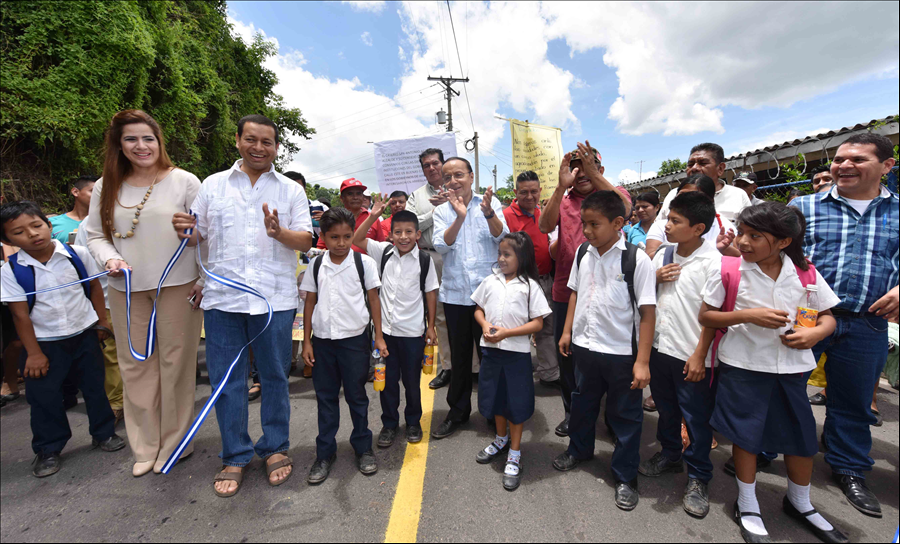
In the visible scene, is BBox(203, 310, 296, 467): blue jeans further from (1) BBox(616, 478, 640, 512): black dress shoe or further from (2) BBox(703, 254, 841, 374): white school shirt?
(2) BBox(703, 254, 841, 374): white school shirt

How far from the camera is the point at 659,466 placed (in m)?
2.49

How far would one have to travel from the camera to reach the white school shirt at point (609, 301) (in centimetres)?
228

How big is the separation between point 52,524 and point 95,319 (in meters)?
1.41

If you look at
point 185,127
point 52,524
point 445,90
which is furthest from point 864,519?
point 445,90

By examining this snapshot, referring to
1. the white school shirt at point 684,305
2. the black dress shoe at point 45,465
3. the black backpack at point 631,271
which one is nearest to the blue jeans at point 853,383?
the white school shirt at point 684,305

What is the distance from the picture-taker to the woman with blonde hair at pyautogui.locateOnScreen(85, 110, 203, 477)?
8.05ft

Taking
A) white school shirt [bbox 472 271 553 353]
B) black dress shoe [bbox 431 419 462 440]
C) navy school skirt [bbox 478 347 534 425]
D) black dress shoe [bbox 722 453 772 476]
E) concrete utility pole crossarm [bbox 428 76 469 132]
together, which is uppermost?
concrete utility pole crossarm [bbox 428 76 469 132]

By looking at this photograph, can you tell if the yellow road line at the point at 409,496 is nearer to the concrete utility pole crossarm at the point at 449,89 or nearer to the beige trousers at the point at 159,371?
the beige trousers at the point at 159,371

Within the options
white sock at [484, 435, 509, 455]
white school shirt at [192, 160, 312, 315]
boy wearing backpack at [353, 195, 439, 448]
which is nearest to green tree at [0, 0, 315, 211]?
white school shirt at [192, 160, 312, 315]

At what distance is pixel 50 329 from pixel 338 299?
2085 millimetres

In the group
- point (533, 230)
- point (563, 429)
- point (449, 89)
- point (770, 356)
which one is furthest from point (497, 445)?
point (449, 89)

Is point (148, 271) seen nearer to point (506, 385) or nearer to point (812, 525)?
point (506, 385)

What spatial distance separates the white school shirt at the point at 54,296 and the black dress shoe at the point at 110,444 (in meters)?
0.82

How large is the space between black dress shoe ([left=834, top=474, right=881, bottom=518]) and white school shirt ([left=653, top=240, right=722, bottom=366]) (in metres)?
1.03
